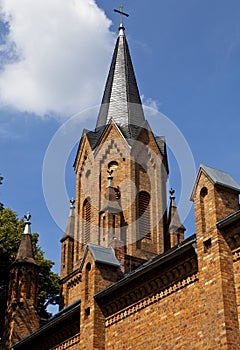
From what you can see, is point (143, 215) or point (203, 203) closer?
point (203, 203)

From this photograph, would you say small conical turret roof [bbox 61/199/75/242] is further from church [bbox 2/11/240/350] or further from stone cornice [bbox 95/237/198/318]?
stone cornice [bbox 95/237/198/318]

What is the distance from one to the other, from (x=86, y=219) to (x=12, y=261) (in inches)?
190

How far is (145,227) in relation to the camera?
32.1 metres

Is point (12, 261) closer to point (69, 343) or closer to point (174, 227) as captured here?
point (174, 227)

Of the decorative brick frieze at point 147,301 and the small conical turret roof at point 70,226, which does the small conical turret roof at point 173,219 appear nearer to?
the small conical turret roof at point 70,226

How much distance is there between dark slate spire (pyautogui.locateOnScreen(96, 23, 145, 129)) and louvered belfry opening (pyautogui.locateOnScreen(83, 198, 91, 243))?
5.57 metres

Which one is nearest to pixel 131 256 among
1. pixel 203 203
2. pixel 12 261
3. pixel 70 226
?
pixel 70 226

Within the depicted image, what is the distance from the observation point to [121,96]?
1474 inches

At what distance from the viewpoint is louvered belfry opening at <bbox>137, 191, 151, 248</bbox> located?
3178cm

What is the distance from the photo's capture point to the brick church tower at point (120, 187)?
31.0 metres

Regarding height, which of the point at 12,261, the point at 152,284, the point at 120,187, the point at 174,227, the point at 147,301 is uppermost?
the point at 120,187

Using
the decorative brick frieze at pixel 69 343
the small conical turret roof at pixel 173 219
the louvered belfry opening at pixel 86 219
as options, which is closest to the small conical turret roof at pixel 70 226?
the louvered belfry opening at pixel 86 219

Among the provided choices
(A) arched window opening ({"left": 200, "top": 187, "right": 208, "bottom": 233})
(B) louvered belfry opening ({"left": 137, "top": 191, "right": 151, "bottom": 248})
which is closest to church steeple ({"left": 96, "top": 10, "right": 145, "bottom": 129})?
(B) louvered belfry opening ({"left": 137, "top": 191, "right": 151, "bottom": 248})

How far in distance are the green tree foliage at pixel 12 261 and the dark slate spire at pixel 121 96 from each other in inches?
315
